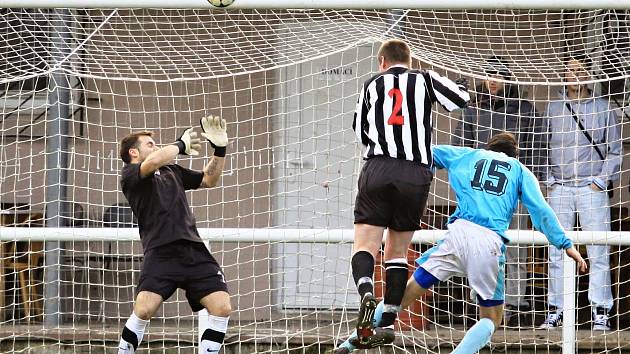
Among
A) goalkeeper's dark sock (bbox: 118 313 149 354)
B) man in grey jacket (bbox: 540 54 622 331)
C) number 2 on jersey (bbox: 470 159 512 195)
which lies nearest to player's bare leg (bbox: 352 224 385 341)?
number 2 on jersey (bbox: 470 159 512 195)

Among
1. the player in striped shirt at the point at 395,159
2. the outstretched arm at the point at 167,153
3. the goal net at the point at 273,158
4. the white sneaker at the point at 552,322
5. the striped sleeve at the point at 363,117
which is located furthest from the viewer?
the white sneaker at the point at 552,322

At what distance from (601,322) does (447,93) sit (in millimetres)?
3440

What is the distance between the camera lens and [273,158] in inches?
520

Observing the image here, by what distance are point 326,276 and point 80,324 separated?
2148mm

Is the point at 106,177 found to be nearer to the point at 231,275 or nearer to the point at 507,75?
the point at 231,275

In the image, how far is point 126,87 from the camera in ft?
42.8

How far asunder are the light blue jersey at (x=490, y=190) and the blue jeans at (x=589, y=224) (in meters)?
1.98

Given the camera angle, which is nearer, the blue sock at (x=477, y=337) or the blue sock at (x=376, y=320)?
the blue sock at (x=376, y=320)

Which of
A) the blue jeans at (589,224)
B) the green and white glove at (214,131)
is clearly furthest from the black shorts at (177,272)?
the blue jeans at (589,224)

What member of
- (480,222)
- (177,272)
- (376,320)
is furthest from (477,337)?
(177,272)

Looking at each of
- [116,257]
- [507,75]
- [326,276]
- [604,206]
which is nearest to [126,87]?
[116,257]

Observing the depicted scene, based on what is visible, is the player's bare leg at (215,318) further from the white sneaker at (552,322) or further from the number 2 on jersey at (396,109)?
the white sneaker at (552,322)

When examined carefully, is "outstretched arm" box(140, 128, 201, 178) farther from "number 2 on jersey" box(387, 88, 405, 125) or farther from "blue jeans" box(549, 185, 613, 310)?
"blue jeans" box(549, 185, 613, 310)

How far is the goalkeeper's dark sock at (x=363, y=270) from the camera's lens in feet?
27.9
